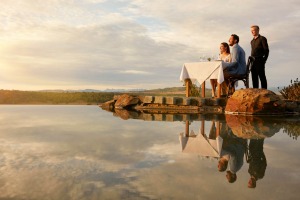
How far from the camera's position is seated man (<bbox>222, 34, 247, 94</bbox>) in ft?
Answer: 31.9

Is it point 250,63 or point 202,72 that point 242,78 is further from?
point 202,72

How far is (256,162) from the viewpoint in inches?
121

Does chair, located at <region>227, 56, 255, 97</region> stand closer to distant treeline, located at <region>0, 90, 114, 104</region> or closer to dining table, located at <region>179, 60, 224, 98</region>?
dining table, located at <region>179, 60, 224, 98</region>

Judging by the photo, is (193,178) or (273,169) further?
(273,169)

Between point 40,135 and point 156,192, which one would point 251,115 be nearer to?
point 40,135

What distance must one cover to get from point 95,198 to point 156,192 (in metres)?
0.40

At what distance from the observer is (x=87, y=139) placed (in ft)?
14.7

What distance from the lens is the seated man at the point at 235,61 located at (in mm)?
9734

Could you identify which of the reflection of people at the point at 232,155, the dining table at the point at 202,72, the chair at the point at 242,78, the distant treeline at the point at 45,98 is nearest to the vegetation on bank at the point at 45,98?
the distant treeline at the point at 45,98

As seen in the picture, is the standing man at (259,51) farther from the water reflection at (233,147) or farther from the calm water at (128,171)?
the calm water at (128,171)

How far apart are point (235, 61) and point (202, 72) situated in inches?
46.3

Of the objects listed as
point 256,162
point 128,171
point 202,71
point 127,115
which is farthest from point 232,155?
point 202,71

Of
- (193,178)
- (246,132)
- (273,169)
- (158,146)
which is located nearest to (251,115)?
(246,132)

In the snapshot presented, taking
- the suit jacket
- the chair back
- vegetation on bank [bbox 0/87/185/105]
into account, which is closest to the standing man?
the chair back
